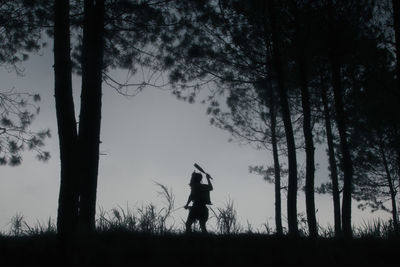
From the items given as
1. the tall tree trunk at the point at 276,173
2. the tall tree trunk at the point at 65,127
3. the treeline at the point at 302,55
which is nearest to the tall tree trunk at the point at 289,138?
→ the treeline at the point at 302,55

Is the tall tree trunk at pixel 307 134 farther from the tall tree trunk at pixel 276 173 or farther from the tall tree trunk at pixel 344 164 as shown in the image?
the tall tree trunk at pixel 276 173

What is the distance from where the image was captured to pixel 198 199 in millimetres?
8883

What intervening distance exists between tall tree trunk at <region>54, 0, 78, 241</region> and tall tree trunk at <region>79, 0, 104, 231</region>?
182 cm

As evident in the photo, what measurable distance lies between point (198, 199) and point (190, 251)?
3376 millimetres

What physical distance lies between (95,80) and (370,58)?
5.88 meters

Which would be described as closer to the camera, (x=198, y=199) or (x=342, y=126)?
(x=342, y=126)

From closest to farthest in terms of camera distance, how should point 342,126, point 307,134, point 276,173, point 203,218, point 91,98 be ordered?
1. point 91,98
2. point 307,134
3. point 342,126
4. point 203,218
5. point 276,173

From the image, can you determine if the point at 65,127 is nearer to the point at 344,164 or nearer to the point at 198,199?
the point at 198,199

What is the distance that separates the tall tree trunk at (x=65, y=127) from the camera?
4.87m

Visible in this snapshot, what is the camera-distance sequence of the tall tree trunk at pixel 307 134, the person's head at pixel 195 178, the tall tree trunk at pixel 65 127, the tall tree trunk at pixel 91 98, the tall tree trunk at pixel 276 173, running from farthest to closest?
the tall tree trunk at pixel 276 173 < the person's head at pixel 195 178 < the tall tree trunk at pixel 307 134 < the tall tree trunk at pixel 91 98 < the tall tree trunk at pixel 65 127

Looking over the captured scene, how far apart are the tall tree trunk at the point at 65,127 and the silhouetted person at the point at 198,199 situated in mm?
3725

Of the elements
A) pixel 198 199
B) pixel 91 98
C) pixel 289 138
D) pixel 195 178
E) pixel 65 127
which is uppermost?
pixel 91 98

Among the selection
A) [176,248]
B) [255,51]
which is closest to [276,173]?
[255,51]

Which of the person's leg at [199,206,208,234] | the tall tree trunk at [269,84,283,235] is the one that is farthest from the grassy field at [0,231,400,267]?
the tall tree trunk at [269,84,283,235]
